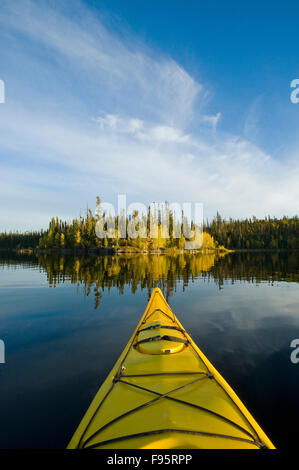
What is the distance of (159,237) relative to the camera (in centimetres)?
10669

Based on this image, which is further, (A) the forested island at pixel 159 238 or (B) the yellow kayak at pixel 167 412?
(A) the forested island at pixel 159 238

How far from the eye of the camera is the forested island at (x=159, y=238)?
330 ft

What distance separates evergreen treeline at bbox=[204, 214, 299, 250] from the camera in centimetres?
13788

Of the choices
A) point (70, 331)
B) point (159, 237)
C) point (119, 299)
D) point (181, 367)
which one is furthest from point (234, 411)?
point (159, 237)

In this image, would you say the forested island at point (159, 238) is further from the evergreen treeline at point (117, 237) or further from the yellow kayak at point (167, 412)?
the yellow kayak at point (167, 412)

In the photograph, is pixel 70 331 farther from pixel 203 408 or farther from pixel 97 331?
pixel 203 408

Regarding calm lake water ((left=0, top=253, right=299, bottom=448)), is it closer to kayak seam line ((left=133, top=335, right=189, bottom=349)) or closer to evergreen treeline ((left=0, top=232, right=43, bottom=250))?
kayak seam line ((left=133, top=335, right=189, bottom=349))

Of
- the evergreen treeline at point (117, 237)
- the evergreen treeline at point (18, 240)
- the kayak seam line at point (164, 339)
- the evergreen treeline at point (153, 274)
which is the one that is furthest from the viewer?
the evergreen treeline at point (18, 240)

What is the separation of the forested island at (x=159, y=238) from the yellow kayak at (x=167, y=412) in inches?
3653

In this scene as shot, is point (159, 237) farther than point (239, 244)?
No

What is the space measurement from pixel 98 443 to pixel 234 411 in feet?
7.81

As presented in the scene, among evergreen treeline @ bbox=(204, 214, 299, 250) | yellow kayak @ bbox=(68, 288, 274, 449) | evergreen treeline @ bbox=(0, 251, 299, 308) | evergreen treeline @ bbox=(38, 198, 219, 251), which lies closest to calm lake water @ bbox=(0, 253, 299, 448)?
yellow kayak @ bbox=(68, 288, 274, 449)

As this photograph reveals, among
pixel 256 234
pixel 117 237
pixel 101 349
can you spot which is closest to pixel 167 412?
pixel 101 349

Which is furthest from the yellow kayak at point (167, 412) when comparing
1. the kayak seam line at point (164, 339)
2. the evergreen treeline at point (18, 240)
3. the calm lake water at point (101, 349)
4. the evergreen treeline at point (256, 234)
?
the evergreen treeline at point (18, 240)
